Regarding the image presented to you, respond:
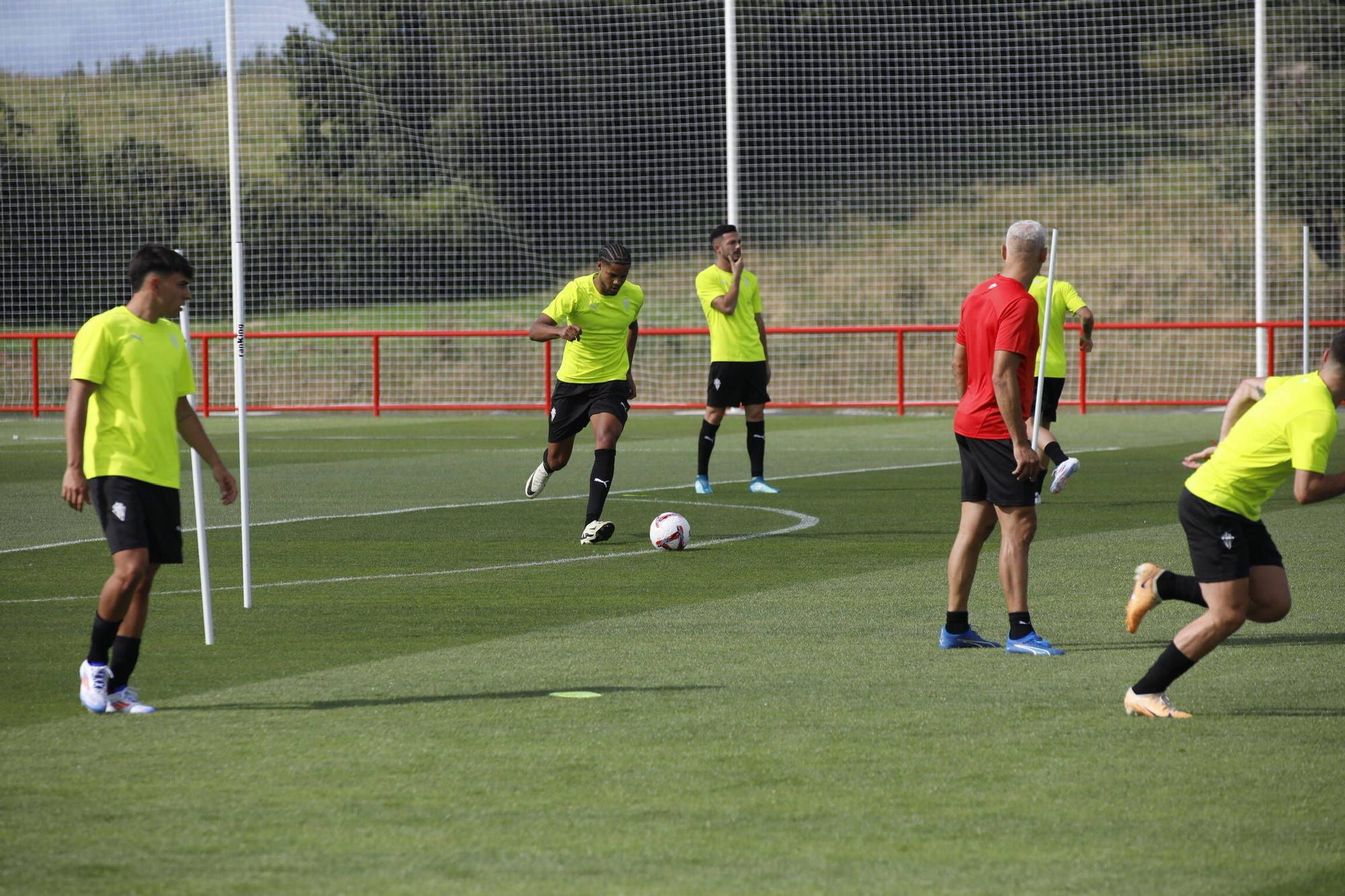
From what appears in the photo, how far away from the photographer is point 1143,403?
1108 inches

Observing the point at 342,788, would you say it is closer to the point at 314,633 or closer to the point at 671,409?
the point at 314,633

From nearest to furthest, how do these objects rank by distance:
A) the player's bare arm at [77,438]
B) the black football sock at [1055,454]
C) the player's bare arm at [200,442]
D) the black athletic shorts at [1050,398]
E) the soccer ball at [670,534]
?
the player's bare arm at [77,438]
the player's bare arm at [200,442]
the soccer ball at [670,534]
the black football sock at [1055,454]
the black athletic shorts at [1050,398]

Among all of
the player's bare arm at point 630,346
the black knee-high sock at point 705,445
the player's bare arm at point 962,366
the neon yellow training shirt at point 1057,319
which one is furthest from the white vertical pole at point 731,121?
the player's bare arm at point 962,366

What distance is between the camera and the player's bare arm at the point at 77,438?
686 centimetres

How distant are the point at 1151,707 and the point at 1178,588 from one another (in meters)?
0.70

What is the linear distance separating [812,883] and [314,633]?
14.8 feet

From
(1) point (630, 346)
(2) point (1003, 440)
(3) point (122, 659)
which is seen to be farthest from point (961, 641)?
(1) point (630, 346)

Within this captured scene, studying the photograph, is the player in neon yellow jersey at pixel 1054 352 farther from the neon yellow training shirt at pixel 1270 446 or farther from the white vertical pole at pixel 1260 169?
the white vertical pole at pixel 1260 169

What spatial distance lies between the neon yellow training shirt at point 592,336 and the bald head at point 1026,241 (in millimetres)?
5160

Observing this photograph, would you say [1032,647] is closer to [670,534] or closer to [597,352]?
[670,534]

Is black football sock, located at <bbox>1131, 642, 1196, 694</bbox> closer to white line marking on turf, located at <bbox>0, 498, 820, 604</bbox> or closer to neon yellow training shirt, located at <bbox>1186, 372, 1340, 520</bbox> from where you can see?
neon yellow training shirt, located at <bbox>1186, 372, 1340, 520</bbox>

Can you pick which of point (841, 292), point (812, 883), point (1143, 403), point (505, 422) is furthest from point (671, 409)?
point (812, 883)

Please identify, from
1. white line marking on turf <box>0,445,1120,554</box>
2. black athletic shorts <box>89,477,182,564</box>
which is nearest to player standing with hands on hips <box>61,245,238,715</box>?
black athletic shorts <box>89,477,182,564</box>

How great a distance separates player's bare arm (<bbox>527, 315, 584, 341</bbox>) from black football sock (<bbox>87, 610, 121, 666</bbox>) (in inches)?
224
